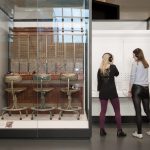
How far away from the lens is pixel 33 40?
5.79m

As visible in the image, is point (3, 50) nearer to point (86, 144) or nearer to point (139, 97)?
point (86, 144)

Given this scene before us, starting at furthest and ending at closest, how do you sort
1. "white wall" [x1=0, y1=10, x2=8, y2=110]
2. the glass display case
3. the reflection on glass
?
1. "white wall" [x1=0, y1=10, x2=8, y2=110]
2. the reflection on glass
3. the glass display case

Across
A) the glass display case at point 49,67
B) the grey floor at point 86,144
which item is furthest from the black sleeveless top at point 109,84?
the grey floor at point 86,144

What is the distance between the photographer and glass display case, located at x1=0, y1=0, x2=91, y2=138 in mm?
5559

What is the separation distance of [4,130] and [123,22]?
11.8 feet

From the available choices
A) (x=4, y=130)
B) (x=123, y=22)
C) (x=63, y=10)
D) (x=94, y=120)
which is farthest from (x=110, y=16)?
(x=4, y=130)

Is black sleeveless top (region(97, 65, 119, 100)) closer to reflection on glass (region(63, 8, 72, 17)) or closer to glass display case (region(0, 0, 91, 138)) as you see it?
glass display case (region(0, 0, 91, 138))

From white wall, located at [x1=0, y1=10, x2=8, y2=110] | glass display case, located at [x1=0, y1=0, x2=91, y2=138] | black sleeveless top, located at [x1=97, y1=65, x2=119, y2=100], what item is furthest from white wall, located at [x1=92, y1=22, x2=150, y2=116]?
white wall, located at [x1=0, y1=10, x2=8, y2=110]

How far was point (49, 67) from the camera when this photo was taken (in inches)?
224

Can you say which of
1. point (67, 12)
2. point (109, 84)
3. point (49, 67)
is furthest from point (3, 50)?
point (109, 84)

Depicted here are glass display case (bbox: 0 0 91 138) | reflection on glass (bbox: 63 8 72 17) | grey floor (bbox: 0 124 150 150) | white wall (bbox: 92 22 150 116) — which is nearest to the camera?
grey floor (bbox: 0 124 150 150)

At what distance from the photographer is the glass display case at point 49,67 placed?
18.2 ft

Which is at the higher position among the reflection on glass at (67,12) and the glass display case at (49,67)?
the reflection on glass at (67,12)

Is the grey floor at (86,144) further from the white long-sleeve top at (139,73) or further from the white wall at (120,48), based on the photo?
the white wall at (120,48)
